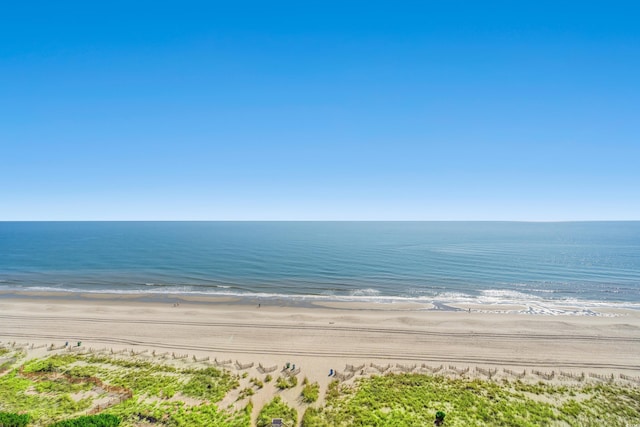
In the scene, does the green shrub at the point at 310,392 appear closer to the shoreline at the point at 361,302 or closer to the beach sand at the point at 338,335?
the beach sand at the point at 338,335

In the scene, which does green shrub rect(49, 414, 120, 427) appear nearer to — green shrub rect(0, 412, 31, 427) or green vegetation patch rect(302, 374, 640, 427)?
green shrub rect(0, 412, 31, 427)

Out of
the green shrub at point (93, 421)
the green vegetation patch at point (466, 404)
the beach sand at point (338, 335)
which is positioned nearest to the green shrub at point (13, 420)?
the green shrub at point (93, 421)

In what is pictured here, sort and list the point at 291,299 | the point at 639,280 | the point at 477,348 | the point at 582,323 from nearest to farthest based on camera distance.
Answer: the point at 477,348 < the point at 582,323 < the point at 291,299 < the point at 639,280

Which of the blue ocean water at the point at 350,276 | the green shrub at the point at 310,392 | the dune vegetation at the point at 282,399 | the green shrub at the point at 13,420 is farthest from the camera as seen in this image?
the blue ocean water at the point at 350,276

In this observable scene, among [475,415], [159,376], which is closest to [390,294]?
[475,415]

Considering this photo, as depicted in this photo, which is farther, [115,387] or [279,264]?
[279,264]

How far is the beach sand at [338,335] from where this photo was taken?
29.1 meters

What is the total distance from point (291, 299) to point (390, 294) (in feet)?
66.1

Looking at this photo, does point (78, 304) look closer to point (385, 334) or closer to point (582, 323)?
point (385, 334)

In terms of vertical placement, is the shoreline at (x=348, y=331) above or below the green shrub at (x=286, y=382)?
below

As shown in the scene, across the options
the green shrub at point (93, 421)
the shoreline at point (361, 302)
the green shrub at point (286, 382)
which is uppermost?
the green shrub at point (93, 421)

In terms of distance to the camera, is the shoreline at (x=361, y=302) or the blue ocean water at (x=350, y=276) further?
the blue ocean water at (x=350, y=276)

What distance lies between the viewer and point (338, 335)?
117 feet

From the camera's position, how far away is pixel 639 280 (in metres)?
63.2
